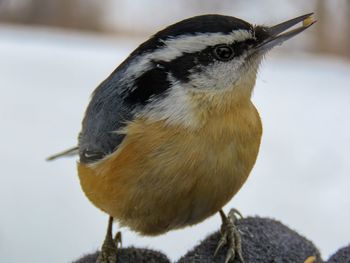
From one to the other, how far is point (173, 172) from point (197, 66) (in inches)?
8.9

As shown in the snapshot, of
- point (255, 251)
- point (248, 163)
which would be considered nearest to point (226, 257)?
point (255, 251)

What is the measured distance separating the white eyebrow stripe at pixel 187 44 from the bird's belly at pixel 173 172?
0.14m

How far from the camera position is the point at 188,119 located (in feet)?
4.93

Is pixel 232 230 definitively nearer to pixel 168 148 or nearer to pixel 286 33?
pixel 168 148

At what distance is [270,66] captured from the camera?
10.9 ft

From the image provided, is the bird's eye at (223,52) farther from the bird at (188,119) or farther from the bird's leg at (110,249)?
the bird's leg at (110,249)

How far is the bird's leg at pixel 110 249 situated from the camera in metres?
1.79

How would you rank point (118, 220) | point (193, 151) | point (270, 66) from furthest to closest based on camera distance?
point (270, 66) < point (118, 220) < point (193, 151)

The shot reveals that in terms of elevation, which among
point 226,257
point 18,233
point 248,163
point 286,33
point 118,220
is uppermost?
point 286,33

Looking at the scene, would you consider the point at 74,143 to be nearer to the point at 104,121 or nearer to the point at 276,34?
the point at 104,121

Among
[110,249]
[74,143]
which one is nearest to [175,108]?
[110,249]

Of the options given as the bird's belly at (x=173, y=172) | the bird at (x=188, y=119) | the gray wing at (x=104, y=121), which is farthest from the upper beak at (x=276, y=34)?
the gray wing at (x=104, y=121)

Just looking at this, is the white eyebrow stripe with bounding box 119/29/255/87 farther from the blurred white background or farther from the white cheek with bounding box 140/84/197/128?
the blurred white background

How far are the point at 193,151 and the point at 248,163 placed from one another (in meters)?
0.14
